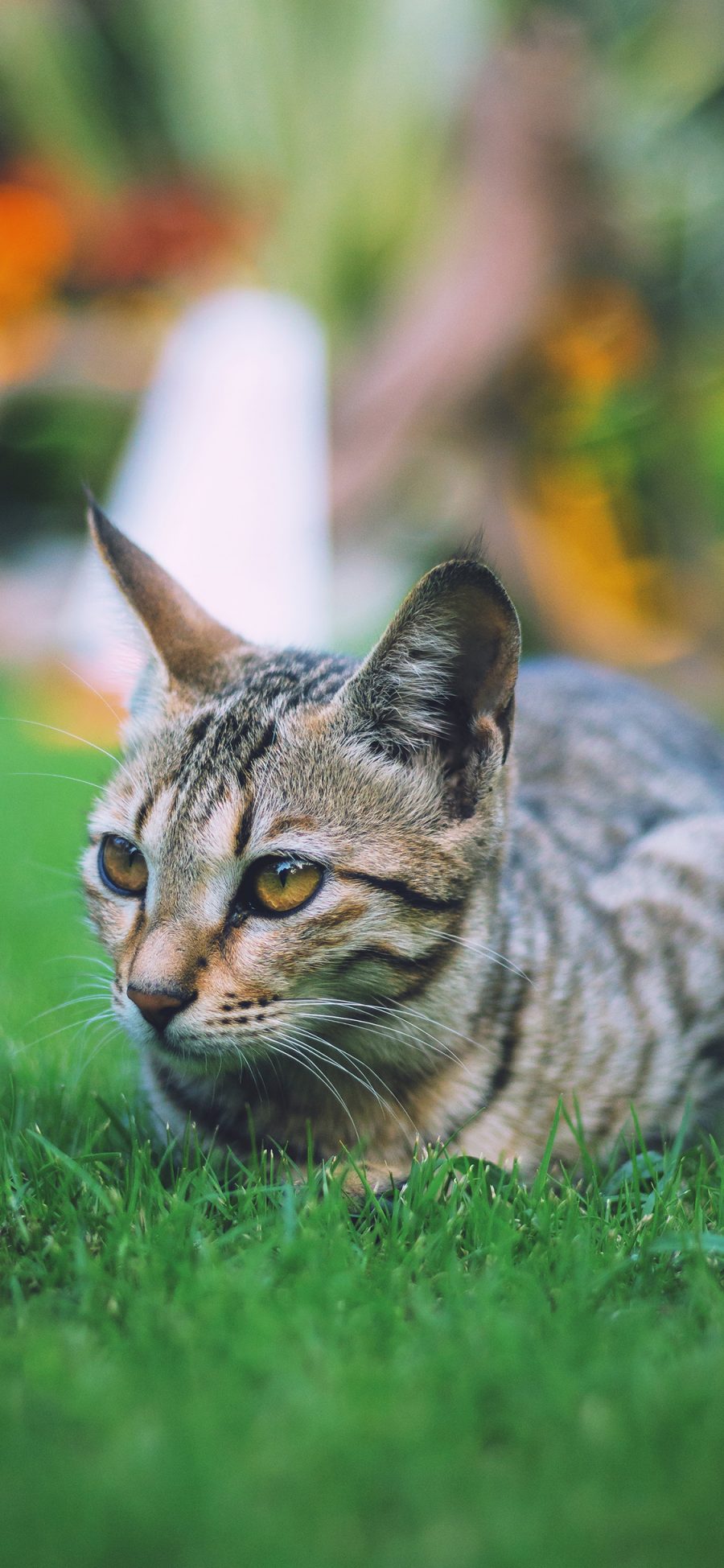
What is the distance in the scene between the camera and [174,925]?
1869 mm

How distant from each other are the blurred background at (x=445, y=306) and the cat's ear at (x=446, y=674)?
5.05 metres

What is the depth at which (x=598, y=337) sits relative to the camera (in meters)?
9.03

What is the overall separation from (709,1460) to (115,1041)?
1857 millimetres

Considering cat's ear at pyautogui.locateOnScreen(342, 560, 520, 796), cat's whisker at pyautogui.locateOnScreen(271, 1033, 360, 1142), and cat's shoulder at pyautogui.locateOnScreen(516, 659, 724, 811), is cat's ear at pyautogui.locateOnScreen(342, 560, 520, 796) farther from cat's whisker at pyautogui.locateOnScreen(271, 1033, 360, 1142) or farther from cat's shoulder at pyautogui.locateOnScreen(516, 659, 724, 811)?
cat's shoulder at pyautogui.locateOnScreen(516, 659, 724, 811)

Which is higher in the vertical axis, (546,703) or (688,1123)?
(546,703)

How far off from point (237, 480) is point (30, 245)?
16.3 ft

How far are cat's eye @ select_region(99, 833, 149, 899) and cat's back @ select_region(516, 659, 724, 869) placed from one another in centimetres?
94

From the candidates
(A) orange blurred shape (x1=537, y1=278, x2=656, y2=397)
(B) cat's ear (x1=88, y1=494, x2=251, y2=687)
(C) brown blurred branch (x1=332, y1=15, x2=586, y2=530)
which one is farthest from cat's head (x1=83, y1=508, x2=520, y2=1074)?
(A) orange blurred shape (x1=537, y1=278, x2=656, y2=397)

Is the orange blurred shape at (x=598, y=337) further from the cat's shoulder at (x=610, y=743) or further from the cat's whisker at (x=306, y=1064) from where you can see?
the cat's whisker at (x=306, y=1064)

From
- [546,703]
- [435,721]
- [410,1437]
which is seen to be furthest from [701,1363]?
[546,703]

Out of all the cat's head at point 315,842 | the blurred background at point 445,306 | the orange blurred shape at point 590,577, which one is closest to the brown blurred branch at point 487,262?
the blurred background at point 445,306

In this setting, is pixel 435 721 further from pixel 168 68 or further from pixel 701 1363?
pixel 168 68

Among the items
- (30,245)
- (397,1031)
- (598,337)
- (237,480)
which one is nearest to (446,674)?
(397,1031)

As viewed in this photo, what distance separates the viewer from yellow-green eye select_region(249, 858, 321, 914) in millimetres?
1897
